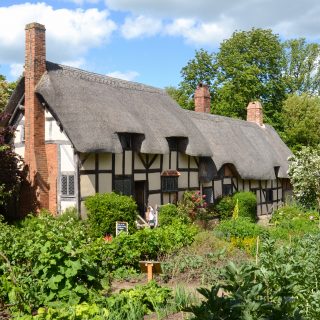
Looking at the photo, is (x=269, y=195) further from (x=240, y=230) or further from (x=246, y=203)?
(x=240, y=230)

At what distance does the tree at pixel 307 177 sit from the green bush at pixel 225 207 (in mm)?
3848

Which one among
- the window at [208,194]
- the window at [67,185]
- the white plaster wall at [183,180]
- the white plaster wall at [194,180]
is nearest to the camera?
the window at [67,185]

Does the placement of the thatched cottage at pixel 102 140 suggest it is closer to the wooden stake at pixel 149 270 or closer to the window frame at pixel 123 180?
the window frame at pixel 123 180

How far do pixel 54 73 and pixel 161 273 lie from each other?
31.6 feet

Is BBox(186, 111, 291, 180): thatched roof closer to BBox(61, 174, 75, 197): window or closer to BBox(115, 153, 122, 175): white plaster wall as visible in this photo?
BBox(115, 153, 122, 175): white plaster wall

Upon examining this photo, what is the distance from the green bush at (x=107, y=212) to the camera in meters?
15.7

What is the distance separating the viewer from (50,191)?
56.4 ft

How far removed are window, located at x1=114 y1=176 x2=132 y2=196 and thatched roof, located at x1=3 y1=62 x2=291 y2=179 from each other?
4.14 feet

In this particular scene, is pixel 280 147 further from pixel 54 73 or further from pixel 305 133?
pixel 54 73

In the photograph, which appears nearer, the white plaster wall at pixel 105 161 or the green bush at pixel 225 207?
the white plaster wall at pixel 105 161

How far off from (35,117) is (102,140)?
2783 millimetres

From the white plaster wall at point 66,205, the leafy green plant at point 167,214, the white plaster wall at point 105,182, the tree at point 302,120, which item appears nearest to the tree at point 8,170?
the white plaster wall at point 66,205

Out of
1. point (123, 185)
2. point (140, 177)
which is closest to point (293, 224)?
point (140, 177)

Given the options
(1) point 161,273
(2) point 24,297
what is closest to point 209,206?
(1) point 161,273
